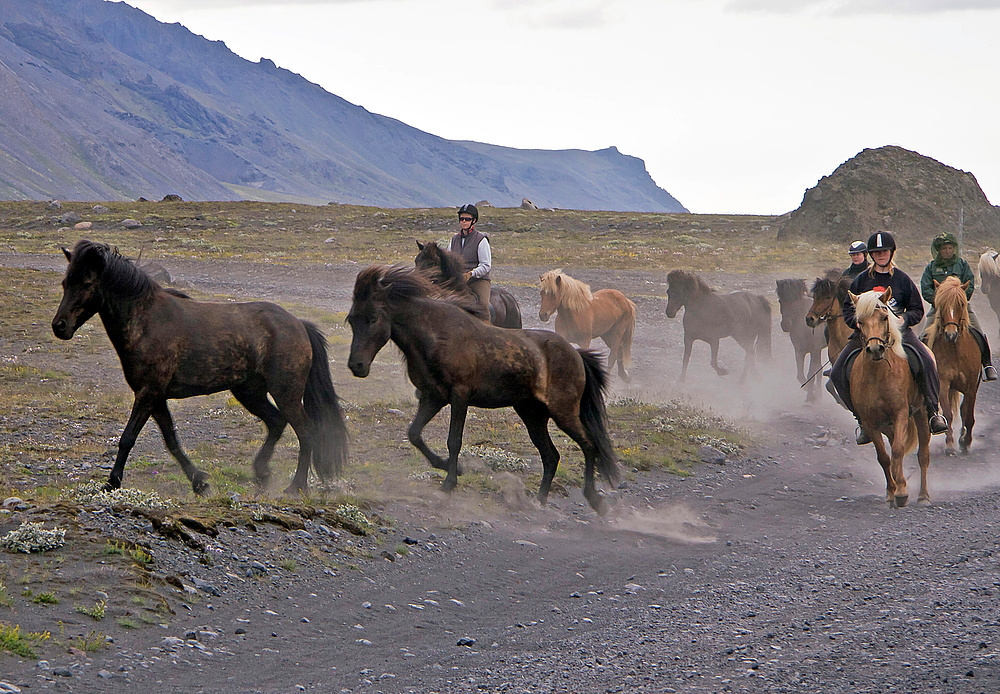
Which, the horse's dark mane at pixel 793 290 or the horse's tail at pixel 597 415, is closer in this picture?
the horse's tail at pixel 597 415

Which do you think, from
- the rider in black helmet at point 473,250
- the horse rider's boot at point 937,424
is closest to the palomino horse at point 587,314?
the rider in black helmet at point 473,250

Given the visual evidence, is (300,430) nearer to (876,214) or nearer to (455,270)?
(455,270)

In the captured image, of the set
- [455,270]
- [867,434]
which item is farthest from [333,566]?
[867,434]

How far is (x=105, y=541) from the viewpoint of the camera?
6875 mm

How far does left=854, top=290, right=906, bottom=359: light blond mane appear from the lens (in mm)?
10203

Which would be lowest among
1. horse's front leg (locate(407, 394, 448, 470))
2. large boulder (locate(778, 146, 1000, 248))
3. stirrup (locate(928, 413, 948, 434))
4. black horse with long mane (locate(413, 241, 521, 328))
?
horse's front leg (locate(407, 394, 448, 470))

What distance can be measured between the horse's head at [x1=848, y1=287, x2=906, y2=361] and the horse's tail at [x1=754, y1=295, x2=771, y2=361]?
33.3 ft

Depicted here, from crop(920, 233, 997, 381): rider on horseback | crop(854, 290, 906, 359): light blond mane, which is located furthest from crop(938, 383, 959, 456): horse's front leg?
crop(854, 290, 906, 359): light blond mane

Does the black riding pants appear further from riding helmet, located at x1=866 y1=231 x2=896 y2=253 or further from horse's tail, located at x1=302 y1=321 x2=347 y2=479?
horse's tail, located at x1=302 y1=321 x2=347 y2=479

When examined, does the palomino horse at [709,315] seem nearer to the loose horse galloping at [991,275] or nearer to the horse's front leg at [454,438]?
the loose horse galloping at [991,275]

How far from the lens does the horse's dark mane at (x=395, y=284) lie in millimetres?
9266

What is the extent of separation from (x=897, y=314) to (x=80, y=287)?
8.65 metres

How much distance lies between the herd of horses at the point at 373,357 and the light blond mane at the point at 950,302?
6.72 ft

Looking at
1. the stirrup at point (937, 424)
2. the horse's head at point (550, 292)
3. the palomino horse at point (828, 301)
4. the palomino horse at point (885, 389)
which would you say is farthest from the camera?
the horse's head at point (550, 292)
